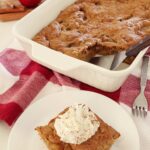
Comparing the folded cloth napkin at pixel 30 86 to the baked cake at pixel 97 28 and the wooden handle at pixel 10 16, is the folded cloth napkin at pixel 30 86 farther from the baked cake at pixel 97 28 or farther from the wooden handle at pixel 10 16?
the wooden handle at pixel 10 16

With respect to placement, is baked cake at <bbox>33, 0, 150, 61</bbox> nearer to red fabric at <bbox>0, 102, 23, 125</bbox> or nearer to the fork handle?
the fork handle

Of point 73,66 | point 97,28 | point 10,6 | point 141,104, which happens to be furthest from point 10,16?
point 141,104

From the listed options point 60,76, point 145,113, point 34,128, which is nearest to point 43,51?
point 60,76

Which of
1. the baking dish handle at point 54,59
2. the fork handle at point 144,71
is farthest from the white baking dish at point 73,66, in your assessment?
the fork handle at point 144,71

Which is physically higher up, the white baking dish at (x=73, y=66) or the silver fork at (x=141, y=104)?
the white baking dish at (x=73, y=66)

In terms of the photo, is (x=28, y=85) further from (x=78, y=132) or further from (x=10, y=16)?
(x=10, y=16)

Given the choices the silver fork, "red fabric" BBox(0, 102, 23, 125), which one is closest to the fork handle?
the silver fork

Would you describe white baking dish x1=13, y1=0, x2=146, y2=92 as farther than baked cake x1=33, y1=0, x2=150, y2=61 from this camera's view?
No
